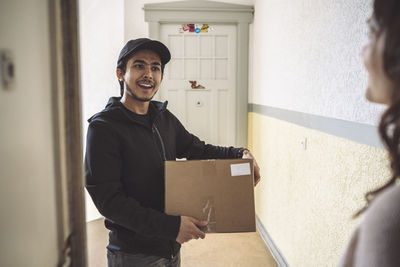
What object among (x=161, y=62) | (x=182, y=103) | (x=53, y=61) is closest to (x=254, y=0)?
(x=182, y=103)

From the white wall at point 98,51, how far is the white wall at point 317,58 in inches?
61.1

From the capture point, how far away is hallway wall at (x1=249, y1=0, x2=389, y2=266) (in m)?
1.48

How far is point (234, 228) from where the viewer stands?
1.29 meters

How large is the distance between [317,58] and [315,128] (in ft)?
1.33

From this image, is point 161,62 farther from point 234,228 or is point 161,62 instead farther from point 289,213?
point 289,213

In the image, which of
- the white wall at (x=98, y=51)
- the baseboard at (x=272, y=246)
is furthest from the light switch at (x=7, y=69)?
the white wall at (x=98, y=51)

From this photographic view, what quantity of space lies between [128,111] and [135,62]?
21 centimetres

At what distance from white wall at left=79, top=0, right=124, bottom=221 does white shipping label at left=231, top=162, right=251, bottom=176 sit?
2374 millimetres

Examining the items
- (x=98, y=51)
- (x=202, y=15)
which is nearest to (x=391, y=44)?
(x=98, y=51)

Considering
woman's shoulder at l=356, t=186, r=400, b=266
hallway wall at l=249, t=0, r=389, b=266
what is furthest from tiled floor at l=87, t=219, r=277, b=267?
woman's shoulder at l=356, t=186, r=400, b=266

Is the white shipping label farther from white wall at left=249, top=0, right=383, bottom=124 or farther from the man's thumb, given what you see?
white wall at left=249, top=0, right=383, bottom=124

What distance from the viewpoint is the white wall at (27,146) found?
0.42 metres

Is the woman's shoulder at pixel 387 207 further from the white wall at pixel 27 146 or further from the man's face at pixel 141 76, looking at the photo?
the man's face at pixel 141 76

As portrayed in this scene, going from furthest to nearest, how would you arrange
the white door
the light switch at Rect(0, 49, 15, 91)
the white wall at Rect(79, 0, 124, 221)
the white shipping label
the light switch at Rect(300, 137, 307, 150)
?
the white door < the white wall at Rect(79, 0, 124, 221) < the light switch at Rect(300, 137, 307, 150) < the white shipping label < the light switch at Rect(0, 49, 15, 91)
